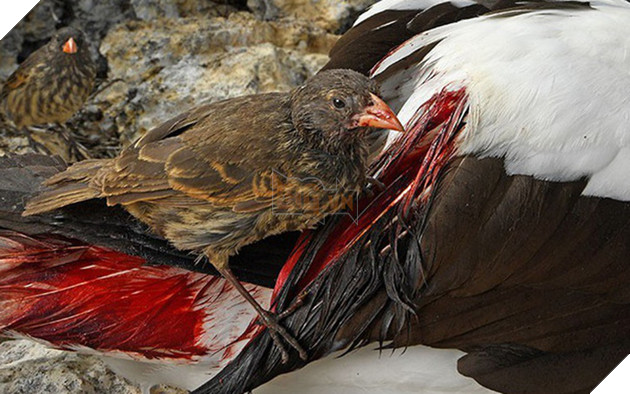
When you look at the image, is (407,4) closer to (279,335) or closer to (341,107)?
(341,107)

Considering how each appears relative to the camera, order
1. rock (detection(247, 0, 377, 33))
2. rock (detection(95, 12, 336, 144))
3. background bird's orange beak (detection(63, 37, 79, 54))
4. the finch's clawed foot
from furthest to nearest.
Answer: rock (detection(247, 0, 377, 33))
rock (detection(95, 12, 336, 144))
background bird's orange beak (detection(63, 37, 79, 54))
the finch's clawed foot

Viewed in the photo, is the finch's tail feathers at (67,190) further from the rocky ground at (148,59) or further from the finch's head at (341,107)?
the rocky ground at (148,59)

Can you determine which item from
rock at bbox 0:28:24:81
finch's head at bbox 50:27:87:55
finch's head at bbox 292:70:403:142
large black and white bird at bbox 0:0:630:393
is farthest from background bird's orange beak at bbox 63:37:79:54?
finch's head at bbox 292:70:403:142

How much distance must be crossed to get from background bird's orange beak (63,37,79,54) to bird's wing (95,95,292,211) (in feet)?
1.56

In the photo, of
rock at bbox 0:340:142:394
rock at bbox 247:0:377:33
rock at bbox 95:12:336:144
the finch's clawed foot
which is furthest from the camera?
rock at bbox 247:0:377:33

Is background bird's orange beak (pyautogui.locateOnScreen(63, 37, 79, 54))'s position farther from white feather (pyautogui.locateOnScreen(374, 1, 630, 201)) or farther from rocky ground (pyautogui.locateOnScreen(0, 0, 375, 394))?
white feather (pyautogui.locateOnScreen(374, 1, 630, 201))

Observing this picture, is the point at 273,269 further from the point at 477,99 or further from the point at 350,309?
the point at 477,99

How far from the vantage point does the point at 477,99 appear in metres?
1.20

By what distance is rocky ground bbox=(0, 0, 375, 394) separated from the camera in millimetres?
1655

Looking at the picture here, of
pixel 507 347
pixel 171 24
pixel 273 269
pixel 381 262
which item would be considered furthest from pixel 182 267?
pixel 171 24

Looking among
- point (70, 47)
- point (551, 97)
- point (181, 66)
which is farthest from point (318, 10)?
point (551, 97)

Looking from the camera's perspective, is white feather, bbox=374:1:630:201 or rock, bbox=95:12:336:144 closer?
white feather, bbox=374:1:630:201

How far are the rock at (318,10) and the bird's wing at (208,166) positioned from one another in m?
0.71

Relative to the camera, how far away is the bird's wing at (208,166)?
112 cm
